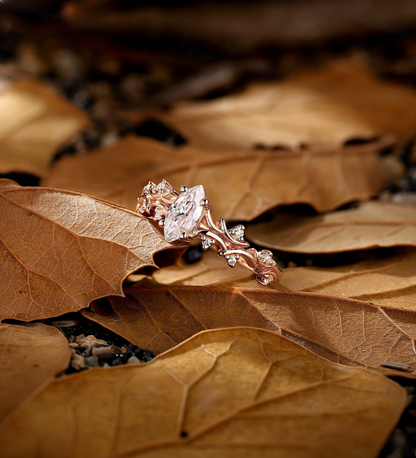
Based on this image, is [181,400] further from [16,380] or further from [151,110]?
[151,110]

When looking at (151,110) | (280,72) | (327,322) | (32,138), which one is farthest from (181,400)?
(280,72)

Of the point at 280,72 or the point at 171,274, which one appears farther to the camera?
the point at 280,72

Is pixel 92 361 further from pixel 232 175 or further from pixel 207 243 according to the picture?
pixel 232 175

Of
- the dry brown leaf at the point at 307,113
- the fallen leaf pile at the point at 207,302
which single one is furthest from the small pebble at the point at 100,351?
the dry brown leaf at the point at 307,113

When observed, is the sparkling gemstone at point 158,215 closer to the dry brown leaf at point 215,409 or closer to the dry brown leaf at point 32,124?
the dry brown leaf at point 215,409

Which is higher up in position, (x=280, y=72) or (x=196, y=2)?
(x=196, y=2)

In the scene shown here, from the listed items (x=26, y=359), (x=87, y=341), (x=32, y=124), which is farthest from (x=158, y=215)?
(x=32, y=124)

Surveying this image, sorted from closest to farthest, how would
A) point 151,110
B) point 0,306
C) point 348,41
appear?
point 0,306 → point 151,110 → point 348,41

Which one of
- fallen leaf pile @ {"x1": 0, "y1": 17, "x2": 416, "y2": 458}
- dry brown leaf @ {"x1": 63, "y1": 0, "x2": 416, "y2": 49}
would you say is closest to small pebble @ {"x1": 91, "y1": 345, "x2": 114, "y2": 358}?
fallen leaf pile @ {"x1": 0, "y1": 17, "x2": 416, "y2": 458}
